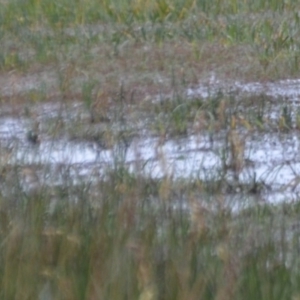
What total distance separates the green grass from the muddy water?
0.17 ft

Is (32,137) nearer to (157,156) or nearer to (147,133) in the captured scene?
(147,133)

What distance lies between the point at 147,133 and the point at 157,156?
160 cm

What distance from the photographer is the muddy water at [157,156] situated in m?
5.53

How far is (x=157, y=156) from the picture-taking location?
5203 millimetres

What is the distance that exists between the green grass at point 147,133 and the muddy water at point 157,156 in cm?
5

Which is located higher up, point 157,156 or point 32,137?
point 157,156

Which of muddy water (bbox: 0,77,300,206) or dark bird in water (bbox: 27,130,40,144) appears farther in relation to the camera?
dark bird in water (bbox: 27,130,40,144)

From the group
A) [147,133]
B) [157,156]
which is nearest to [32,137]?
[147,133]

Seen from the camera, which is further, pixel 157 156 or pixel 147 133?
pixel 147 133

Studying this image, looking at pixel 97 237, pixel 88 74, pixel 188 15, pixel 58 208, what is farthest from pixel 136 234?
pixel 188 15

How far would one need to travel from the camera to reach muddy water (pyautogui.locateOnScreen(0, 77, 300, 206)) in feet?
18.1

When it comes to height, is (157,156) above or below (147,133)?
above

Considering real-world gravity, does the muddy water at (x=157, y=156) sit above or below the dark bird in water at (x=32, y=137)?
above

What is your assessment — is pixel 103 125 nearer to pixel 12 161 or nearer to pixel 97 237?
pixel 12 161
